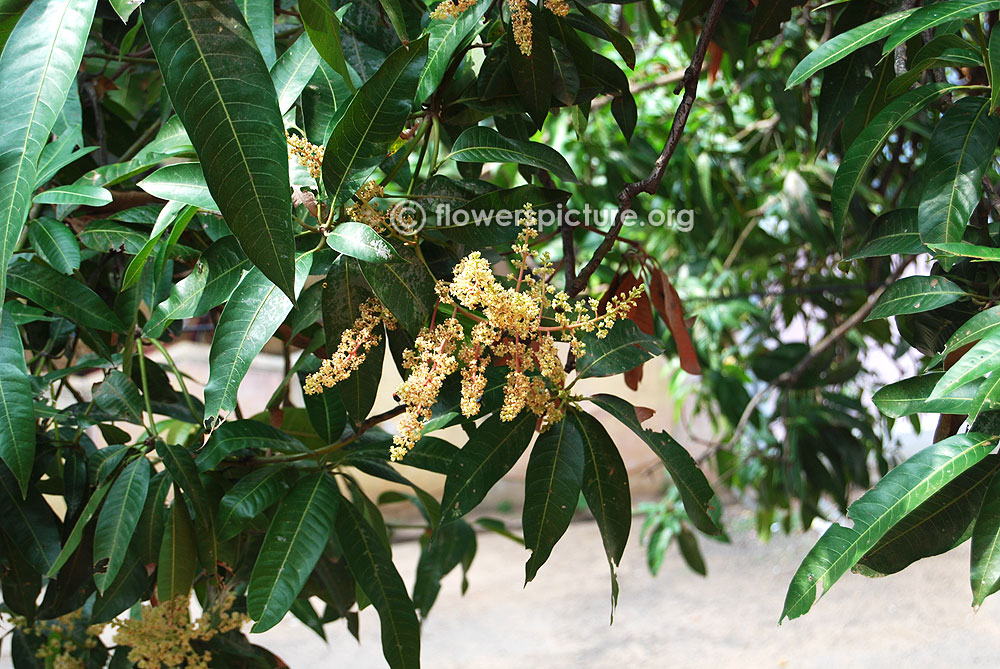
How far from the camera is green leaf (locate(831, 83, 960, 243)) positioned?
0.64m

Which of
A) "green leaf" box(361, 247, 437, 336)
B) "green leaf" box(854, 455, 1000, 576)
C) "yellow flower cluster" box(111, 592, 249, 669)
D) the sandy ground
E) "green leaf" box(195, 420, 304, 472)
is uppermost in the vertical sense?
"green leaf" box(361, 247, 437, 336)

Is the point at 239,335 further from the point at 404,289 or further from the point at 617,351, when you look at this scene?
the point at 617,351

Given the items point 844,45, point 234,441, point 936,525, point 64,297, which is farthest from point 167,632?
point 844,45

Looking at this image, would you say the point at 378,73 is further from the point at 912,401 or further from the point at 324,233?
the point at 912,401

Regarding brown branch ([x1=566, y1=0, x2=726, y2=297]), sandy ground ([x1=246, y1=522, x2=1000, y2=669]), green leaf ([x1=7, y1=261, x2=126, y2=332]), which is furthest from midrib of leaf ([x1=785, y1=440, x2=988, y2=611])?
sandy ground ([x1=246, y1=522, x2=1000, y2=669])

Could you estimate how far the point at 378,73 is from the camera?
55 cm

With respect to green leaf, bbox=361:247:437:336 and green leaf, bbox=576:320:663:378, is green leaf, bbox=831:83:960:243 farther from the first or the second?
green leaf, bbox=361:247:437:336

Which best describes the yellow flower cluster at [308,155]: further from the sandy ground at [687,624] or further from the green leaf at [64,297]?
the sandy ground at [687,624]

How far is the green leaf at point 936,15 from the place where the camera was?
0.56 m

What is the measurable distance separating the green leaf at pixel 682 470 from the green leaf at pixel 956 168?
241mm

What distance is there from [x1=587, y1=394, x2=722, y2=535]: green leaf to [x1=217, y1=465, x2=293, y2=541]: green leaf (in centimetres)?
28

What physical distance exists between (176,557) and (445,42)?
0.48 meters

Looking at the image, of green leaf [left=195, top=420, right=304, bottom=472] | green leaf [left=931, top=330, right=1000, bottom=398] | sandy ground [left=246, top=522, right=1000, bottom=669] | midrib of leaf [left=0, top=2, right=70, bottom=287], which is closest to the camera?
midrib of leaf [left=0, top=2, right=70, bottom=287]

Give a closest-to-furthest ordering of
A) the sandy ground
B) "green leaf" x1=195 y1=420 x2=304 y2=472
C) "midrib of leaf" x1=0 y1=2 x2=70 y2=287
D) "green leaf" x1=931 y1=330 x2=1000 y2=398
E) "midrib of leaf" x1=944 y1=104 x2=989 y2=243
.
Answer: "midrib of leaf" x1=0 y1=2 x2=70 y2=287 < "green leaf" x1=931 y1=330 x2=1000 y2=398 < "midrib of leaf" x1=944 y1=104 x2=989 y2=243 < "green leaf" x1=195 y1=420 x2=304 y2=472 < the sandy ground
